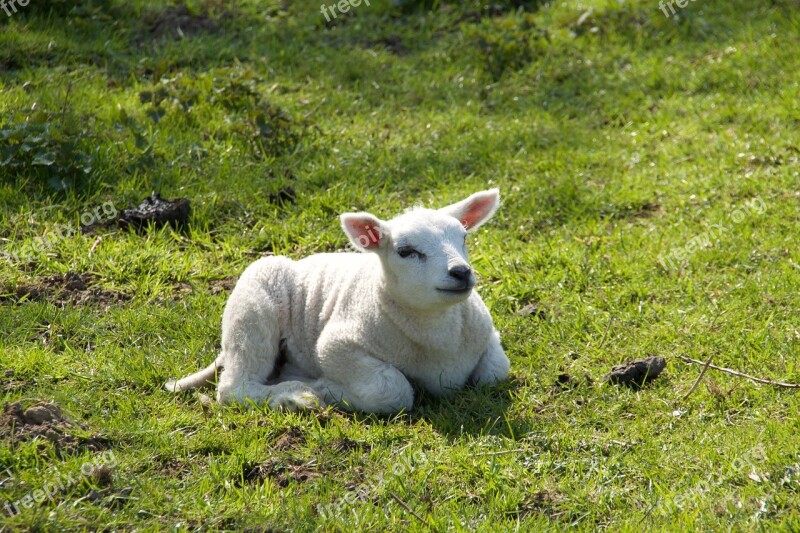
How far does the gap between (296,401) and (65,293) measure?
7.44ft

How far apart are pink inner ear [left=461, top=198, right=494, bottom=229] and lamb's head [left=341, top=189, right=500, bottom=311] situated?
11.0 inches

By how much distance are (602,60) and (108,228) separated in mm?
5488

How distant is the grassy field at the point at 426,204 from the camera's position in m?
4.91

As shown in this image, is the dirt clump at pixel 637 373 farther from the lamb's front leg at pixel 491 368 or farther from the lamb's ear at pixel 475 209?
the lamb's ear at pixel 475 209

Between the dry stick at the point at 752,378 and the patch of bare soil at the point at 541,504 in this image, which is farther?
the dry stick at the point at 752,378

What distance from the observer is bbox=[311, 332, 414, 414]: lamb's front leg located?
225 inches

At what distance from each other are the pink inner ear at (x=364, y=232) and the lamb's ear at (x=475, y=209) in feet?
1.67

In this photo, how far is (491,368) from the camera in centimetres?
598

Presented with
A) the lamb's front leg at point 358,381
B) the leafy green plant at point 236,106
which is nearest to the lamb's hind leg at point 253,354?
the lamb's front leg at point 358,381

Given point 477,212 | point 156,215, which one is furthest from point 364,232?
point 156,215

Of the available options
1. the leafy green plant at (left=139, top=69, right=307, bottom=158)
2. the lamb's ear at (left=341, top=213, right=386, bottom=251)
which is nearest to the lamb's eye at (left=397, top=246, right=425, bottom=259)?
the lamb's ear at (left=341, top=213, right=386, bottom=251)

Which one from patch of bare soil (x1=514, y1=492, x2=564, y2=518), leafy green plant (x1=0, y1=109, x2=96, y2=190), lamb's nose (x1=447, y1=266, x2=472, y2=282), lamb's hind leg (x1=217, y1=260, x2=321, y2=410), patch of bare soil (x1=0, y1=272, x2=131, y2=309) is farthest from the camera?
leafy green plant (x1=0, y1=109, x2=96, y2=190)

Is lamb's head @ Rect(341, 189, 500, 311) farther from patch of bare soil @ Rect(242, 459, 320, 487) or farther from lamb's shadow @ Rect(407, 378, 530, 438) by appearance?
patch of bare soil @ Rect(242, 459, 320, 487)

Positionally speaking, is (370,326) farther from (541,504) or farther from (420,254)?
(541,504)
